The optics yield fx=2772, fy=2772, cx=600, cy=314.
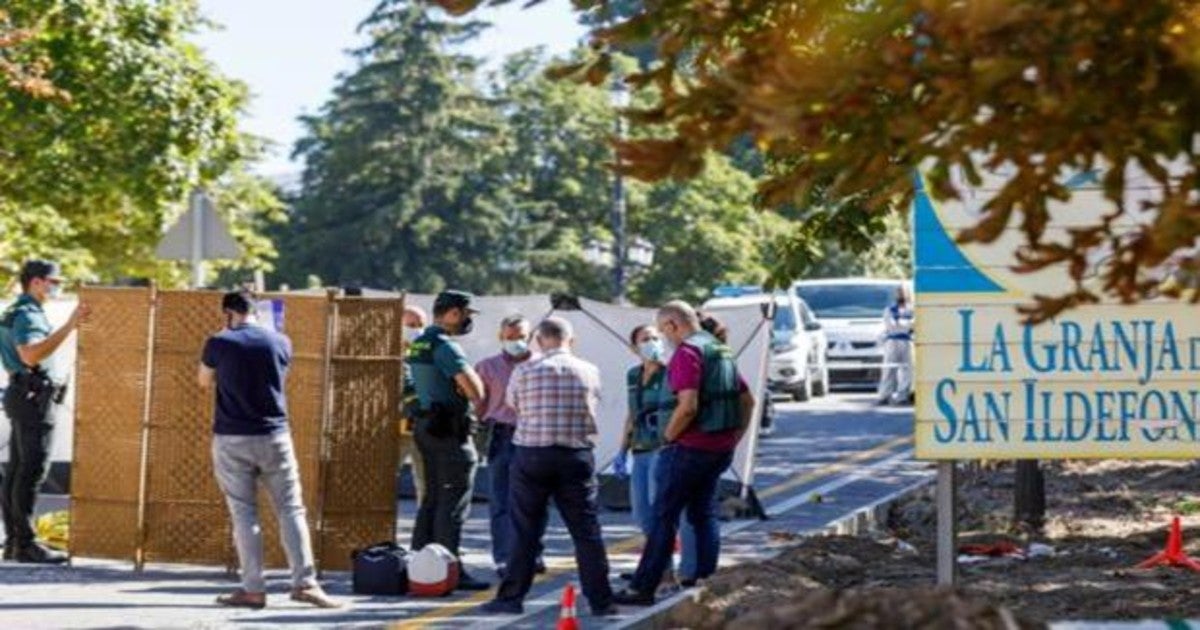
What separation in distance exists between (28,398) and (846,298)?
27178 millimetres

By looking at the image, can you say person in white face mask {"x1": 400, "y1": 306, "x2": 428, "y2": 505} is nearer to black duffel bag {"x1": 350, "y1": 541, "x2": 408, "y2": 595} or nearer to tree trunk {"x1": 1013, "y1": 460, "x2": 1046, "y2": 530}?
black duffel bag {"x1": 350, "y1": 541, "x2": 408, "y2": 595}

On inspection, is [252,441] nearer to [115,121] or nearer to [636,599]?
[636,599]

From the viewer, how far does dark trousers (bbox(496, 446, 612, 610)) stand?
47.0ft

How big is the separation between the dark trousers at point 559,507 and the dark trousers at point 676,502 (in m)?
0.37

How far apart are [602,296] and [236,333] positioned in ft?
235

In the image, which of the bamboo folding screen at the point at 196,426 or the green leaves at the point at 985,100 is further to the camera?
the bamboo folding screen at the point at 196,426

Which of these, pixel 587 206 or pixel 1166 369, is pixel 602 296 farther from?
pixel 1166 369

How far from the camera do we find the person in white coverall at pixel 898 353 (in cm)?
3516

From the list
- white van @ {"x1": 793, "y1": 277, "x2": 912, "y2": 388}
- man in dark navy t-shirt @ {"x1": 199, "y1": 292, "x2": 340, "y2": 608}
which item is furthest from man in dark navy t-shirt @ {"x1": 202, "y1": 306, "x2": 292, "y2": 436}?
white van @ {"x1": 793, "y1": 277, "x2": 912, "y2": 388}

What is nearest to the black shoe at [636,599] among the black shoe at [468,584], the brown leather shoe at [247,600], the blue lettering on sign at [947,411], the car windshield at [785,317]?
the black shoe at [468,584]

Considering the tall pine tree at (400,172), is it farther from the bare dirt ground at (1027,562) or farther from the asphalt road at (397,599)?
the bare dirt ground at (1027,562)

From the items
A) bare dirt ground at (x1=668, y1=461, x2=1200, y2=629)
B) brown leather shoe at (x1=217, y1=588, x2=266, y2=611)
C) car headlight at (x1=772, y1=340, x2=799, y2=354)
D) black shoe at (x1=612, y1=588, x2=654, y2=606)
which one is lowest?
brown leather shoe at (x1=217, y1=588, x2=266, y2=611)

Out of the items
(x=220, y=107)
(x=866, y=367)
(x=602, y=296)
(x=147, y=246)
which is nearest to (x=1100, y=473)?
(x=866, y=367)

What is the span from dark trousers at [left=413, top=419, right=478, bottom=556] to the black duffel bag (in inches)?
18.4
